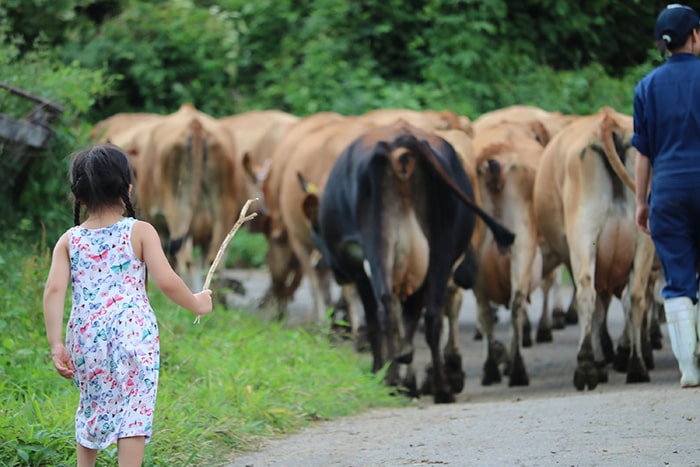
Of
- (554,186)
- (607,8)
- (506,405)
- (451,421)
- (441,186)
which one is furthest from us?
(607,8)

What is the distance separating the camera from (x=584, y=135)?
10594mm

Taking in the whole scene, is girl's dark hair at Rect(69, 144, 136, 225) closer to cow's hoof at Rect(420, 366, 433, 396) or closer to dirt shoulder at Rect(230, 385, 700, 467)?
dirt shoulder at Rect(230, 385, 700, 467)

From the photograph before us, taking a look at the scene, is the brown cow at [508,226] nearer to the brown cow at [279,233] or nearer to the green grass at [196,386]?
the green grass at [196,386]

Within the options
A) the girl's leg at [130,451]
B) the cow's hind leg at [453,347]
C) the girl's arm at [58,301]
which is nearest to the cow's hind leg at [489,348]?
the cow's hind leg at [453,347]

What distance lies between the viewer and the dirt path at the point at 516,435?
6.39 m

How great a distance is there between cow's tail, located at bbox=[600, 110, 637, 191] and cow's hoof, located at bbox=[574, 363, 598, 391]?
49.6 inches

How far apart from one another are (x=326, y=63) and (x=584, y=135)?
12062mm

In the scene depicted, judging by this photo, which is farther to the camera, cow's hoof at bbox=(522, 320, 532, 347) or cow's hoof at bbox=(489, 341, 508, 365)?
cow's hoof at bbox=(522, 320, 532, 347)

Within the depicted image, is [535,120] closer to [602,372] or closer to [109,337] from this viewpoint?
[602,372]

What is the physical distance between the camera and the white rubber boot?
777 centimetres

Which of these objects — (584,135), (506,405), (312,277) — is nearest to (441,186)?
(584,135)

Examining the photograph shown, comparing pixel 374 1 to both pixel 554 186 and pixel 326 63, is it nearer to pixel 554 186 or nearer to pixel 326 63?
pixel 326 63

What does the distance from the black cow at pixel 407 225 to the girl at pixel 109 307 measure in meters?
4.54

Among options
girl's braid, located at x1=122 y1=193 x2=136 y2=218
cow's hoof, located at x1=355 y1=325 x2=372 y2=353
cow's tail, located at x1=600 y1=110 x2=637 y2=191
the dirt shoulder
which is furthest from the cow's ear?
girl's braid, located at x1=122 y1=193 x2=136 y2=218
